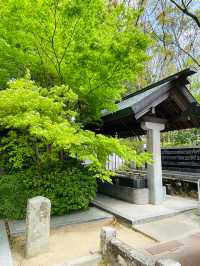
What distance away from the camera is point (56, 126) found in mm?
4953

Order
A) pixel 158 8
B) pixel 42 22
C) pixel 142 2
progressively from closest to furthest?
pixel 42 22
pixel 142 2
pixel 158 8

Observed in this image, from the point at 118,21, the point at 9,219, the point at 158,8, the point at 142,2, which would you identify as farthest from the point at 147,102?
the point at 158,8

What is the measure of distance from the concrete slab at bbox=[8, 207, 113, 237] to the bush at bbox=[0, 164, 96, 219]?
0.20 metres

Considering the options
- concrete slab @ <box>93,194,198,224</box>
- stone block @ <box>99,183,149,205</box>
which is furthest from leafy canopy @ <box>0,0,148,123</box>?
concrete slab @ <box>93,194,198,224</box>

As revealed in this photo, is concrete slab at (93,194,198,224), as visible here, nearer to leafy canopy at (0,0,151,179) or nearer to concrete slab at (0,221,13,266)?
leafy canopy at (0,0,151,179)

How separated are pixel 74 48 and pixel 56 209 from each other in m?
4.48

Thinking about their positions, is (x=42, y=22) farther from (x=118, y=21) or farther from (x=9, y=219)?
(x=9, y=219)

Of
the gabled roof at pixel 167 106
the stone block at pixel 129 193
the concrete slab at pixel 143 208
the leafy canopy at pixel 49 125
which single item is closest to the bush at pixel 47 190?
the leafy canopy at pixel 49 125

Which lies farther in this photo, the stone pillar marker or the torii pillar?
the torii pillar

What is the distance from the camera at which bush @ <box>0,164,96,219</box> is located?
6.51 meters

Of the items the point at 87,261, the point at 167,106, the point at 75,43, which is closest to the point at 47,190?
the point at 87,261

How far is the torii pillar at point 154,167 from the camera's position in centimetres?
768

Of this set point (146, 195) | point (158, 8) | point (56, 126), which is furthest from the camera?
point (158, 8)

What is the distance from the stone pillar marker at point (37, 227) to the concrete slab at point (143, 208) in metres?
2.43
